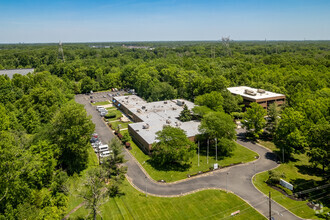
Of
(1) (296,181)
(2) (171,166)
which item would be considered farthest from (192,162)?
(1) (296,181)

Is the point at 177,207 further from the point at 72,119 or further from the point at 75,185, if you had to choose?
the point at 72,119

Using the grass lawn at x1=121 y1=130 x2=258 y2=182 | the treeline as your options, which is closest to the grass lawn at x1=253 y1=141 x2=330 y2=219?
the grass lawn at x1=121 y1=130 x2=258 y2=182

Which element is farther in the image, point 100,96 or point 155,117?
point 100,96

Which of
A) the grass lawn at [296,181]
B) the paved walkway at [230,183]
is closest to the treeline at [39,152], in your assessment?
the paved walkway at [230,183]

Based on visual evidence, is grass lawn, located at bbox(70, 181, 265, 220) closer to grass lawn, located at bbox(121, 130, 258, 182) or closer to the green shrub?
grass lawn, located at bbox(121, 130, 258, 182)

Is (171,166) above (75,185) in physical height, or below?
below

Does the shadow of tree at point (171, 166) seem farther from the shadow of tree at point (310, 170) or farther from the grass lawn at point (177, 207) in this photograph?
the shadow of tree at point (310, 170)
